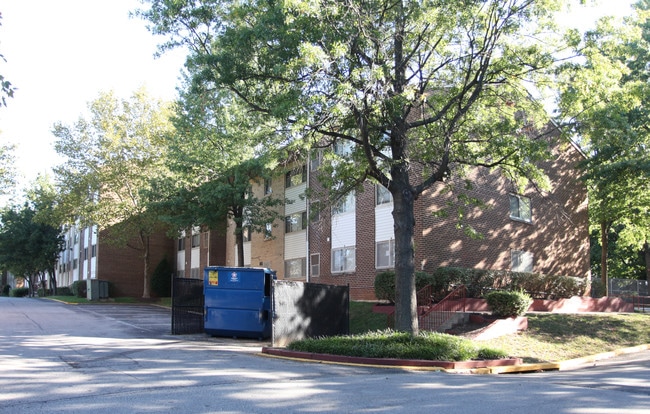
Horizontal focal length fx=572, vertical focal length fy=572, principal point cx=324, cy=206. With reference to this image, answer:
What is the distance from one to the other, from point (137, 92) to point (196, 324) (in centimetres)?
2270

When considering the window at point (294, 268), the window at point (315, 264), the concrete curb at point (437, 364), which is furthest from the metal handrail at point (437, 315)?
the window at point (294, 268)

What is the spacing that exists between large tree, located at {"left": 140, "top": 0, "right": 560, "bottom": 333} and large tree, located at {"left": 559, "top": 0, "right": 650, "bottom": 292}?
94 cm

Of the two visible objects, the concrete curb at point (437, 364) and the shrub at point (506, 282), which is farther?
the shrub at point (506, 282)

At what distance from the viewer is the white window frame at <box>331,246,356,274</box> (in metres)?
24.6

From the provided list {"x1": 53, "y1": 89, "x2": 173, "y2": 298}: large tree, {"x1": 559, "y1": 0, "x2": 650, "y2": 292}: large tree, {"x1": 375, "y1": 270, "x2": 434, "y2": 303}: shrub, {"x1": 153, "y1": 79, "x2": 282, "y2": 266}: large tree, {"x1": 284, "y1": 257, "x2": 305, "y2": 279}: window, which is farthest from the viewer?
{"x1": 53, "y1": 89, "x2": 173, "y2": 298}: large tree

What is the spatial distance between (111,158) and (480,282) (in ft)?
81.4

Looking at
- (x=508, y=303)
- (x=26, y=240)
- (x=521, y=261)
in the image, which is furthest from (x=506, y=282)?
(x=26, y=240)

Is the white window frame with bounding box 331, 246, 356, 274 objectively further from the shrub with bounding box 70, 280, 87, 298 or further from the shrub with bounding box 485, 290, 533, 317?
the shrub with bounding box 70, 280, 87, 298

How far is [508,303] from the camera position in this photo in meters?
16.9

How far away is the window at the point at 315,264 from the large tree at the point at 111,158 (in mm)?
12782

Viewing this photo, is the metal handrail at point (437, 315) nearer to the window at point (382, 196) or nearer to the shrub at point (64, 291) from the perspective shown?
the window at point (382, 196)

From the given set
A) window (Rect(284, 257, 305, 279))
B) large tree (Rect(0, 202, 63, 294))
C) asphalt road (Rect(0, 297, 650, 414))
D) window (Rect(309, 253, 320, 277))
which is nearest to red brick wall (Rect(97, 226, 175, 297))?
large tree (Rect(0, 202, 63, 294))

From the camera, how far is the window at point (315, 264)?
27.0 meters

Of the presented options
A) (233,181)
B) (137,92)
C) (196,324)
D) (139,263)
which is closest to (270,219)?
(233,181)
